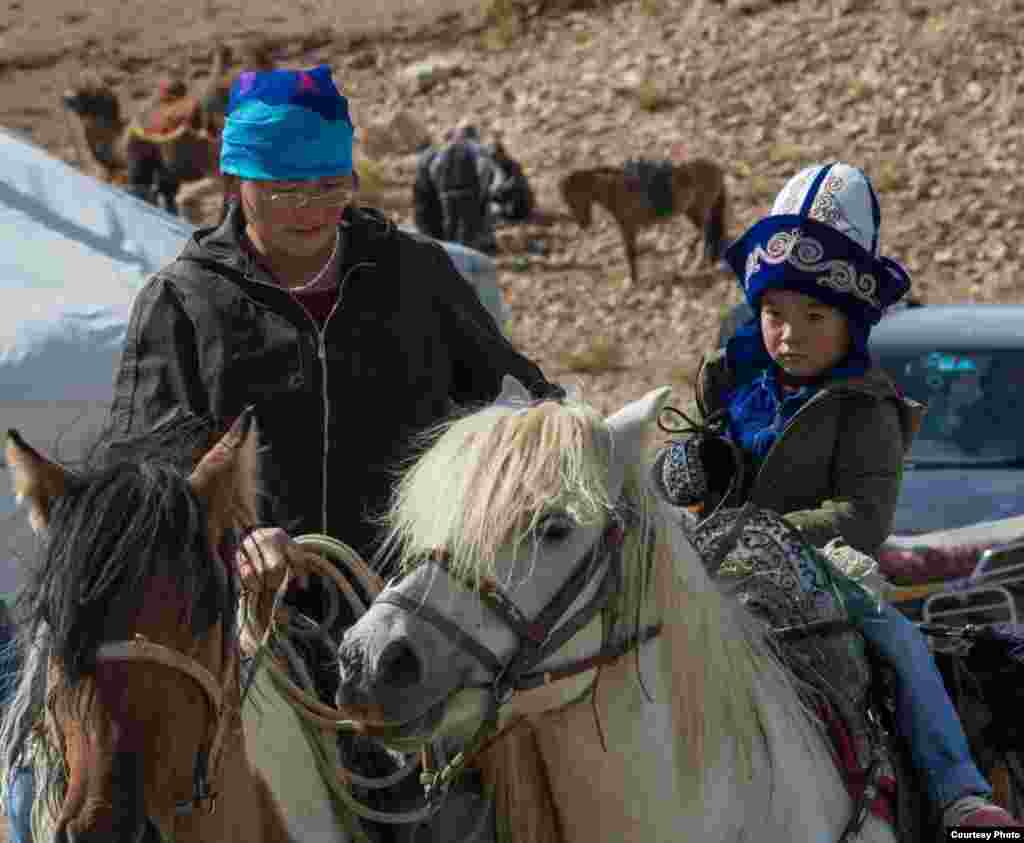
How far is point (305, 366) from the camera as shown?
13.8 feet

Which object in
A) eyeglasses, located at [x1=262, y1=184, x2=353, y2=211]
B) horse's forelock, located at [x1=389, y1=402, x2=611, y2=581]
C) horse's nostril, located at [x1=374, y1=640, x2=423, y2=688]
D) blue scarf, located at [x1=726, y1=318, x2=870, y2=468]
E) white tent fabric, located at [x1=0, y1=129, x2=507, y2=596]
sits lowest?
white tent fabric, located at [x1=0, y1=129, x2=507, y2=596]

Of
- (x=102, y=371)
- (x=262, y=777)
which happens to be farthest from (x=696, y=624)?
(x=102, y=371)

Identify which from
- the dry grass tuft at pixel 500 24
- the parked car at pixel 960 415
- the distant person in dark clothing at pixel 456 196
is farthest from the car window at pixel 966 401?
the dry grass tuft at pixel 500 24

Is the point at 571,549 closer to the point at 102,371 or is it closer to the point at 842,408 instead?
the point at 842,408

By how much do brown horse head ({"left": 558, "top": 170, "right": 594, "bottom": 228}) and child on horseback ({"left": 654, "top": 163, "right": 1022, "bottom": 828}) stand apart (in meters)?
18.6

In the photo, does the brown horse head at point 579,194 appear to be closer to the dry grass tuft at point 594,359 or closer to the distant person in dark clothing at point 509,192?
the distant person in dark clothing at point 509,192

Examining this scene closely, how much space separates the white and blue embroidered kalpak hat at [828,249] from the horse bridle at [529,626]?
1138mm

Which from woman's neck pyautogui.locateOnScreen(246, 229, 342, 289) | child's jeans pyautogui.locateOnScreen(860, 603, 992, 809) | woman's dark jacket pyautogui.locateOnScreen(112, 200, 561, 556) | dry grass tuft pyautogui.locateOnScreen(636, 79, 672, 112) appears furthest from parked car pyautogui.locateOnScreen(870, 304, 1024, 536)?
dry grass tuft pyautogui.locateOnScreen(636, 79, 672, 112)

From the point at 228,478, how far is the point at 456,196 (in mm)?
20289

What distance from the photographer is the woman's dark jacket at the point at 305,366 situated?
4.16m

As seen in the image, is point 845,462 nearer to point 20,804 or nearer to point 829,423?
point 829,423

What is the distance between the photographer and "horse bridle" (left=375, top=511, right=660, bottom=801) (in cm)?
348

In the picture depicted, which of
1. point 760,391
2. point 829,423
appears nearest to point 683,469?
point 760,391

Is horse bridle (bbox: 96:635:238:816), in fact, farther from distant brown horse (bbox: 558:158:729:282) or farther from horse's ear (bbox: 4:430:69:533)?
distant brown horse (bbox: 558:158:729:282)
